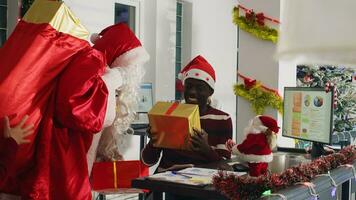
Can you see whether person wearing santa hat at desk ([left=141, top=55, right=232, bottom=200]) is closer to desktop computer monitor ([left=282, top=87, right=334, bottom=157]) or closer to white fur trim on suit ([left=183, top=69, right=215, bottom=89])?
white fur trim on suit ([left=183, top=69, right=215, bottom=89])

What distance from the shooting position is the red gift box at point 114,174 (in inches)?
70.2

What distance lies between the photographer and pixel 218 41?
7.19m

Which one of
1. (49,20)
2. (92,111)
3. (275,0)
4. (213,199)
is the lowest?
(213,199)

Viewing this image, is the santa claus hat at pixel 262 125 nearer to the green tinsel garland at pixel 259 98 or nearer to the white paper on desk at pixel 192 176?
the white paper on desk at pixel 192 176

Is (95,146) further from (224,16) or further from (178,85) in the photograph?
(224,16)

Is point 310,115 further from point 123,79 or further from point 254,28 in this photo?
point 254,28

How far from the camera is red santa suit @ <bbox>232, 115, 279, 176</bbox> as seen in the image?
5.80 feet

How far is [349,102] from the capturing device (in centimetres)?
700

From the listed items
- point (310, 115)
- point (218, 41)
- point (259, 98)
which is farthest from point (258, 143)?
point (218, 41)

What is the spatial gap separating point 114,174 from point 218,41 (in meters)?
5.59

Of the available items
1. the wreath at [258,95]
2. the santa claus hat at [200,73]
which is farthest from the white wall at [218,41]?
the santa claus hat at [200,73]

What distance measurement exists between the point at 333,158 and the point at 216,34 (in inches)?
230

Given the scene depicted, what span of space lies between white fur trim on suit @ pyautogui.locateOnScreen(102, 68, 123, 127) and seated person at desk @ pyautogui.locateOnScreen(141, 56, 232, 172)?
1.78 ft

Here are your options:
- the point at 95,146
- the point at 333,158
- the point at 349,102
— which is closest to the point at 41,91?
the point at 95,146
